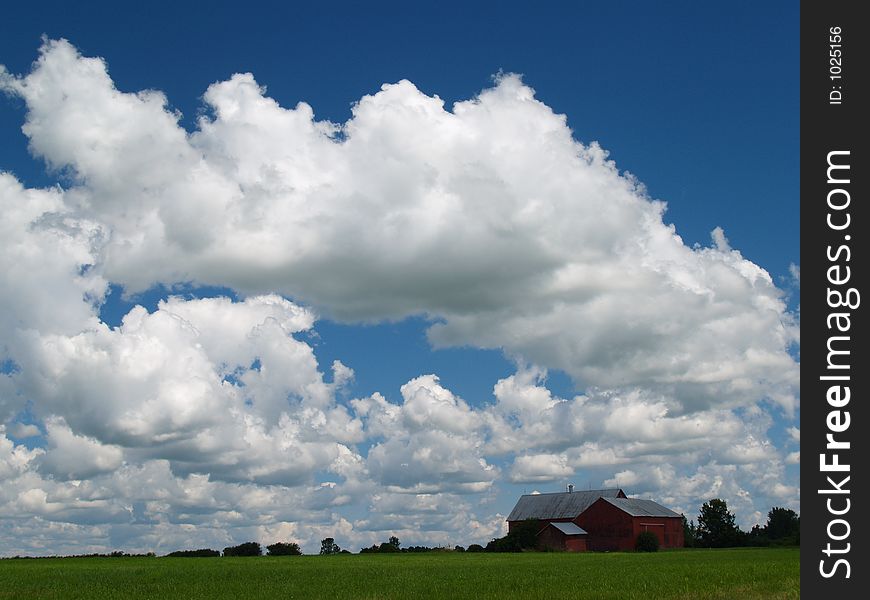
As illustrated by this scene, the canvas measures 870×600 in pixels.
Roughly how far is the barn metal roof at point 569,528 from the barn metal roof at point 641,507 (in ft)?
20.9

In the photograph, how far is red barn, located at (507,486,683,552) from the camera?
124 metres

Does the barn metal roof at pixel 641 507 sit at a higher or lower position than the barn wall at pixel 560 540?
higher

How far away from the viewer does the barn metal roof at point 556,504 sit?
134m

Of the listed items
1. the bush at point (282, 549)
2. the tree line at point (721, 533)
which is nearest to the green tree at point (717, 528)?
the tree line at point (721, 533)

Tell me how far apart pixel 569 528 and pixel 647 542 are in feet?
43.3

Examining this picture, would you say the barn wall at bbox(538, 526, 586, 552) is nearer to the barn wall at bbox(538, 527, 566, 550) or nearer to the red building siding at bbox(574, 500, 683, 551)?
the barn wall at bbox(538, 527, 566, 550)

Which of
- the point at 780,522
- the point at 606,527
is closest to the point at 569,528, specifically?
the point at 606,527

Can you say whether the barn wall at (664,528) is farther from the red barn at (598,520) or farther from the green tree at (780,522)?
the green tree at (780,522)

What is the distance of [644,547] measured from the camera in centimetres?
11881
